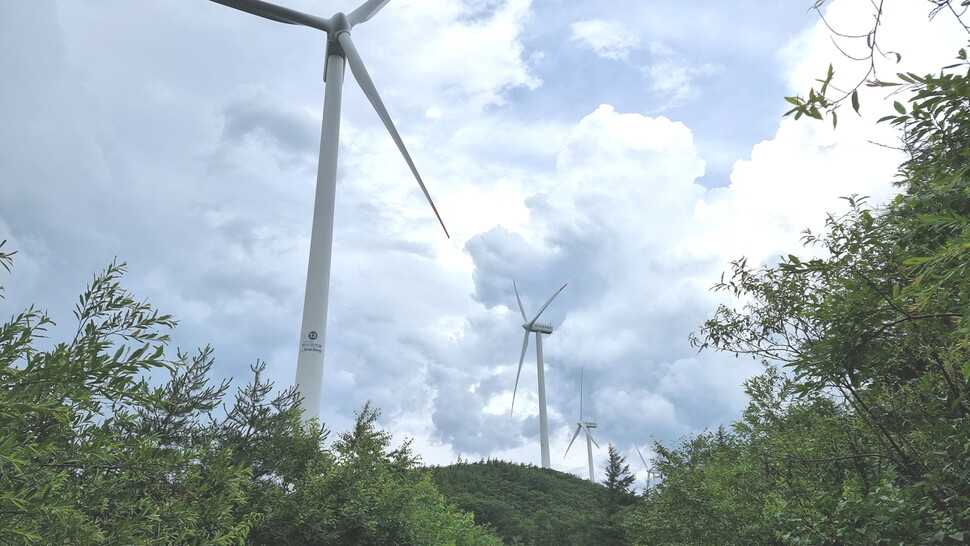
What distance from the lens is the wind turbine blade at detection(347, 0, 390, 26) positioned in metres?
42.4

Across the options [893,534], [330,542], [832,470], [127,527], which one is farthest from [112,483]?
[330,542]

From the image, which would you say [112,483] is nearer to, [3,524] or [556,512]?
[3,524]

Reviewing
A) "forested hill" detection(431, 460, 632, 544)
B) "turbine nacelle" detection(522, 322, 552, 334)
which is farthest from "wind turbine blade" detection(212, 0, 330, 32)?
"turbine nacelle" detection(522, 322, 552, 334)

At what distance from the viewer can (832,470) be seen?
10898mm

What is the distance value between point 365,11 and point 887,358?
137 feet

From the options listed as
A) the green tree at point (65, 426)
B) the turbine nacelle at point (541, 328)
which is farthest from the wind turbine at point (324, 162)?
the turbine nacelle at point (541, 328)

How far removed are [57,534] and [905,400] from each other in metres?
11.9

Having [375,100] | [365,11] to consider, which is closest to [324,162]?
[375,100]

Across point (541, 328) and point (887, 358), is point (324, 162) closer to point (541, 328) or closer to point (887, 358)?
point (887, 358)

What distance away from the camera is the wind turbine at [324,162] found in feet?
107

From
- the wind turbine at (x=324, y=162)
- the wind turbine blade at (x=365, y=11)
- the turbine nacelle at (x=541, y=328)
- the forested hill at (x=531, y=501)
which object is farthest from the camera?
the turbine nacelle at (x=541, y=328)

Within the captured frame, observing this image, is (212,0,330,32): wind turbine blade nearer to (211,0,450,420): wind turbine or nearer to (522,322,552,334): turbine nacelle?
(211,0,450,420): wind turbine

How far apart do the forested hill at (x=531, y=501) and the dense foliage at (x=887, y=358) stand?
41.9 meters

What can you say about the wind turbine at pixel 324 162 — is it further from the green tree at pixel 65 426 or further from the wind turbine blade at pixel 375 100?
the green tree at pixel 65 426
